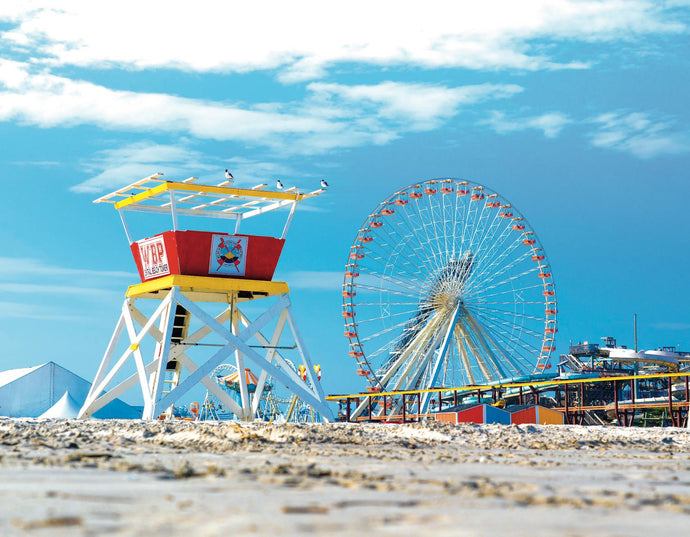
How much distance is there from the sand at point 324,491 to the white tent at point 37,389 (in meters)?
28.6

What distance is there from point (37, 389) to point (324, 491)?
35.3 metres

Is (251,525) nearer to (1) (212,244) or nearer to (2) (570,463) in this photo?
(2) (570,463)

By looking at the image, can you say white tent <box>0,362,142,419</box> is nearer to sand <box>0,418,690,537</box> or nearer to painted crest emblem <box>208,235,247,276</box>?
painted crest emblem <box>208,235,247,276</box>

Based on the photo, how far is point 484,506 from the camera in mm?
4773

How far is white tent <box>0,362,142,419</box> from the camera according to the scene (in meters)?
37.2

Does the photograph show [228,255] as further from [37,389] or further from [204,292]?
[37,389]

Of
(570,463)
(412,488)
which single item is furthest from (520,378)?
(412,488)

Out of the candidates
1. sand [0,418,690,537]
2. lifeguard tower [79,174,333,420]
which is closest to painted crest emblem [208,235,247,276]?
lifeguard tower [79,174,333,420]

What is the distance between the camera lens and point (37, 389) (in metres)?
38.0

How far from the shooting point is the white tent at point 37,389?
122 feet

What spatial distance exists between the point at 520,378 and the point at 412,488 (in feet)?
123

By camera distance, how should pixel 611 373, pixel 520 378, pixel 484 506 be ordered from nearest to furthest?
1. pixel 484 506
2. pixel 520 378
3. pixel 611 373

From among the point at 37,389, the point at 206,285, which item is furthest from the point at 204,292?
the point at 37,389

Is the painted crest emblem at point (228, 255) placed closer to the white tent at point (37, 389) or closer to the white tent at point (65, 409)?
the white tent at point (65, 409)
